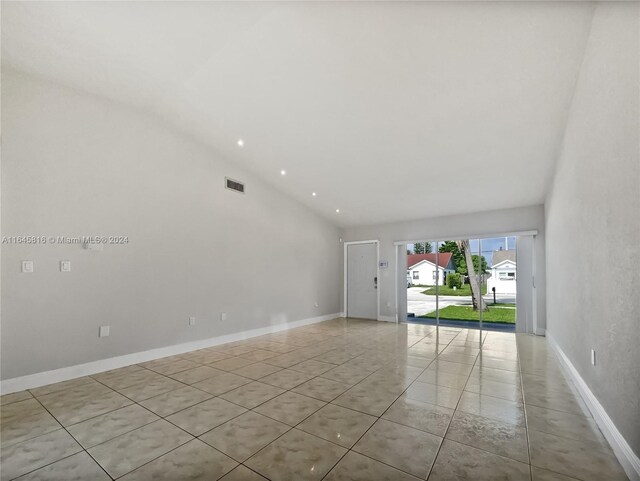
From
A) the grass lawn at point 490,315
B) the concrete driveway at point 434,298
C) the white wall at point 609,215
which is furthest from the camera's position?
the grass lawn at point 490,315

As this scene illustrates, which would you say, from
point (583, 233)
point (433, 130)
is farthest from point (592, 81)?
point (433, 130)

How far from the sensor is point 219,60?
3436 millimetres

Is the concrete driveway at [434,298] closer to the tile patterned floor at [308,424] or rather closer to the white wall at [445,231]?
the white wall at [445,231]

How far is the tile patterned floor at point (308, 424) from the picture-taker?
6.48 ft

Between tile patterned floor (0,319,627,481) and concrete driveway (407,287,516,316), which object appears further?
concrete driveway (407,287,516,316)

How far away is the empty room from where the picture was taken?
2.12m

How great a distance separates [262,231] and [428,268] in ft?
14.5

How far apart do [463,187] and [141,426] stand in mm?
5922

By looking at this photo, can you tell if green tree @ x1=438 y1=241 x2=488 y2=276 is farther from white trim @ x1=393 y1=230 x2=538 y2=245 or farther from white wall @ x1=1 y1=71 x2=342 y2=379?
white wall @ x1=1 y1=71 x2=342 y2=379

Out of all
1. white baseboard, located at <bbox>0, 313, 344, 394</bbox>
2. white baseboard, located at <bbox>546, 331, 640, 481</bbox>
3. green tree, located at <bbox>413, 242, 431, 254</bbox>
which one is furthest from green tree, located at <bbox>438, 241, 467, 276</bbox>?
white baseboard, located at <bbox>0, 313, 344, 394</bbox>

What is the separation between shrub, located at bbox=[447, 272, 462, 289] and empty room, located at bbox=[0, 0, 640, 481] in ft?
5.56

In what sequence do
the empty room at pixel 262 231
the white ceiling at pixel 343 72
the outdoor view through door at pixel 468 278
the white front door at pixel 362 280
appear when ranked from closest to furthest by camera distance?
the empty room at pixel 262 231 < the white ceiling at pixel 343 72 < the outdoor view through door at pixel 468 278 < the white front door at pixel 362 280

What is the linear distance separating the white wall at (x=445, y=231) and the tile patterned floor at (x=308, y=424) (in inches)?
125

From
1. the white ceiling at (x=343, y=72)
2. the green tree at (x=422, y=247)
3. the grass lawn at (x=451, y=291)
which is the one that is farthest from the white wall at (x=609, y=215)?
the green tree at (x=422, y=247)
